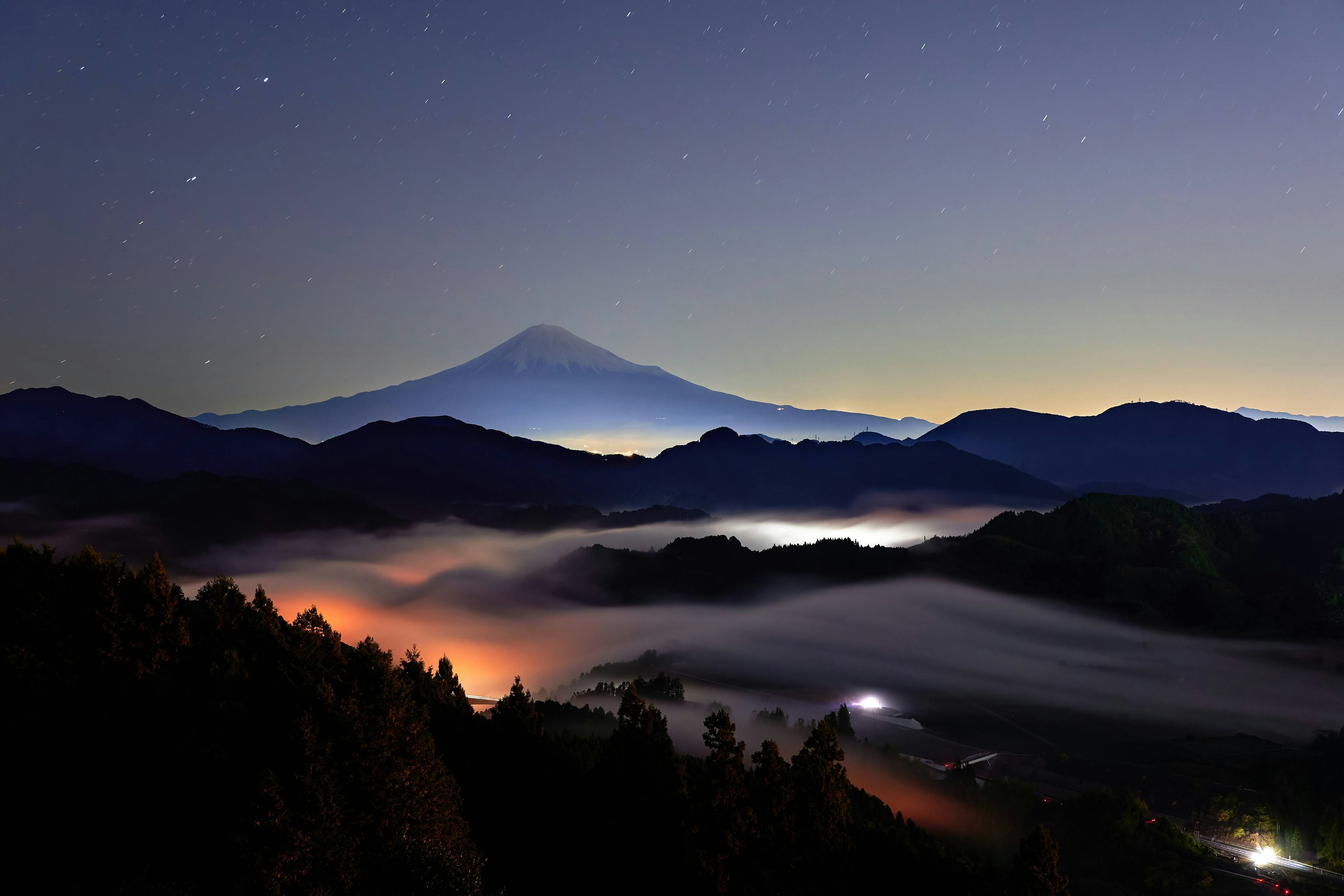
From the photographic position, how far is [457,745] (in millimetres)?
42031

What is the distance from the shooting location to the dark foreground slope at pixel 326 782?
25766 millimetres

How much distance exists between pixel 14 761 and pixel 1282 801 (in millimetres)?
153161

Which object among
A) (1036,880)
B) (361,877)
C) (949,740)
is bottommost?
(949,740)

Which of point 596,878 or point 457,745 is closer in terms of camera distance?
point 596,878

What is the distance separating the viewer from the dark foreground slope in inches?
1014

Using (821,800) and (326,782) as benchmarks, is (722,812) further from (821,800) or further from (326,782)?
(326,782)

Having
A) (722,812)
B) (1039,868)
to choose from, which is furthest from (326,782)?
(1039,868)

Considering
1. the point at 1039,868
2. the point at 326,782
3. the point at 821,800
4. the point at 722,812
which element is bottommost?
the point at 1039,868

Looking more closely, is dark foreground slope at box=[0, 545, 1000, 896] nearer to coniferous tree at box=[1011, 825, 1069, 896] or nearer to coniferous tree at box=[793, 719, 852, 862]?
coniferous tree at box=[793, 719, 852, 862]

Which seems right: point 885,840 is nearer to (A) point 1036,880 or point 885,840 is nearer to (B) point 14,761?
(A) point 1036,880

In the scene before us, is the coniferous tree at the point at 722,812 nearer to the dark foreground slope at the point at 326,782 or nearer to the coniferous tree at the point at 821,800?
the dark foreground slope at the point at 326,782

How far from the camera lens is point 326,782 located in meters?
26.3

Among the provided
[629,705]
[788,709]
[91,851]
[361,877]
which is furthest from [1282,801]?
[91,851]

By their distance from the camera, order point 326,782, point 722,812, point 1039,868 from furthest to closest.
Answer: point 722,812 → point 1039,868 → point 326,782
